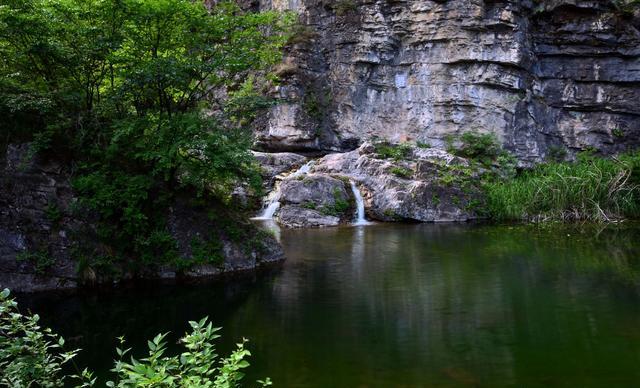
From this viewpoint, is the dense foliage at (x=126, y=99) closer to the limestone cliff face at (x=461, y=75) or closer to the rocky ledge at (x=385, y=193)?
the rocky ledge at (x=385, y=193)

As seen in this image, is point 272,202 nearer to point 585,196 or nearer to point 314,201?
point 314,201

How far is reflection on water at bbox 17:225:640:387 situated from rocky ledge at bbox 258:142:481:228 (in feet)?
20.3

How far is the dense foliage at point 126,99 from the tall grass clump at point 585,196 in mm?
11527

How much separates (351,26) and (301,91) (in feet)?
13.7

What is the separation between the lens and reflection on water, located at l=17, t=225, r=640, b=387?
566 centimetres

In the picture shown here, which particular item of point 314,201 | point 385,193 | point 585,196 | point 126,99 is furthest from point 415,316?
point 385,193

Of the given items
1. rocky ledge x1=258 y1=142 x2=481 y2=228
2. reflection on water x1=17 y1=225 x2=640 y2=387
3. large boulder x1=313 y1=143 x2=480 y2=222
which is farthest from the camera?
large boulder x1=313 y1=143 x2=480 y2=222

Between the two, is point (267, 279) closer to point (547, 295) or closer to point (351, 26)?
point (547, 295)

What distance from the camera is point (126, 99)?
33.6ft

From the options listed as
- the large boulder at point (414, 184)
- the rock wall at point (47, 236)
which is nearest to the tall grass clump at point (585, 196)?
the large boulder at point (414, 184)

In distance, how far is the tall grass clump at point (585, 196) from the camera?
683 inches

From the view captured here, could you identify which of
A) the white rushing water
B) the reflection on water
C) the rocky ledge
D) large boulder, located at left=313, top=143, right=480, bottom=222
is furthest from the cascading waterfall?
the reflection on water

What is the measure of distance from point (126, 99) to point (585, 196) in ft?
48.5

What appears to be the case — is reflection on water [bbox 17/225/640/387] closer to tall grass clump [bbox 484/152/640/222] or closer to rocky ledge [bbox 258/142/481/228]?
tall grass clump [bbox 484/152/640/222]
